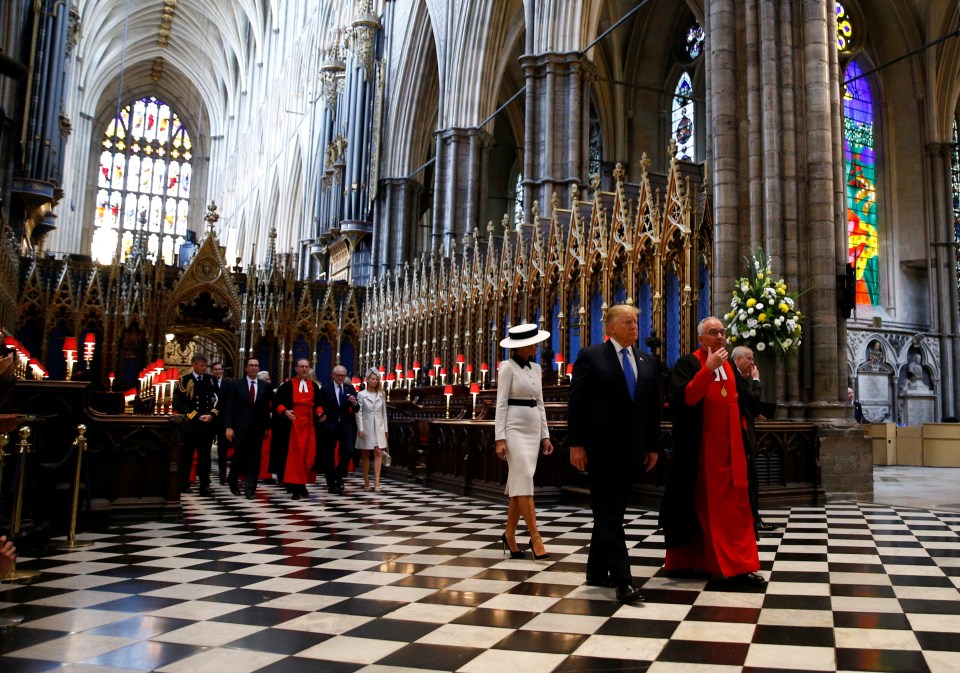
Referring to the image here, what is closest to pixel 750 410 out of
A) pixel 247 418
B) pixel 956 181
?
pixel 247 418

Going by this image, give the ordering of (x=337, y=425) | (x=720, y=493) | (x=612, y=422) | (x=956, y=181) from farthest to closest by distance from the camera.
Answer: (x=956, y=181) → (x=337, y=425) → (x=720, y=493) → (x=612, y=422)

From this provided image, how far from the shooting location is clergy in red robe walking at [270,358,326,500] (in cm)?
869

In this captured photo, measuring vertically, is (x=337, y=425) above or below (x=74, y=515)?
above

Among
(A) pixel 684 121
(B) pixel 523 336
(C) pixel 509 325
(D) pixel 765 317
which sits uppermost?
(A) pixel 684 121

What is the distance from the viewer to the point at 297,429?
8859 mm

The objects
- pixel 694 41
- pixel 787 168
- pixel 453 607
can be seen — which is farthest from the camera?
pixel 694 41

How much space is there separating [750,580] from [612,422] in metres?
1.11

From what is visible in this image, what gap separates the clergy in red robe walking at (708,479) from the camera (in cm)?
425

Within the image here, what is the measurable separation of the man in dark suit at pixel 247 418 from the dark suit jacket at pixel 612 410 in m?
5.50

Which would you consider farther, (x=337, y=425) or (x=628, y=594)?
(x=337, y=425)

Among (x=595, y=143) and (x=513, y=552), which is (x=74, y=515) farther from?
(x=595, y=143)

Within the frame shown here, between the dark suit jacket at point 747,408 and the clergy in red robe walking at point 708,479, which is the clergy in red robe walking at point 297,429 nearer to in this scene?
the dark suit jacket at point 747,408

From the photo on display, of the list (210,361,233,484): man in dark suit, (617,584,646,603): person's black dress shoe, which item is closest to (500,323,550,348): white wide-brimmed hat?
(617,584,646,603): person's black dress shoe

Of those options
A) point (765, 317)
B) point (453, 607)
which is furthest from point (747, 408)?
point (765, 317)
